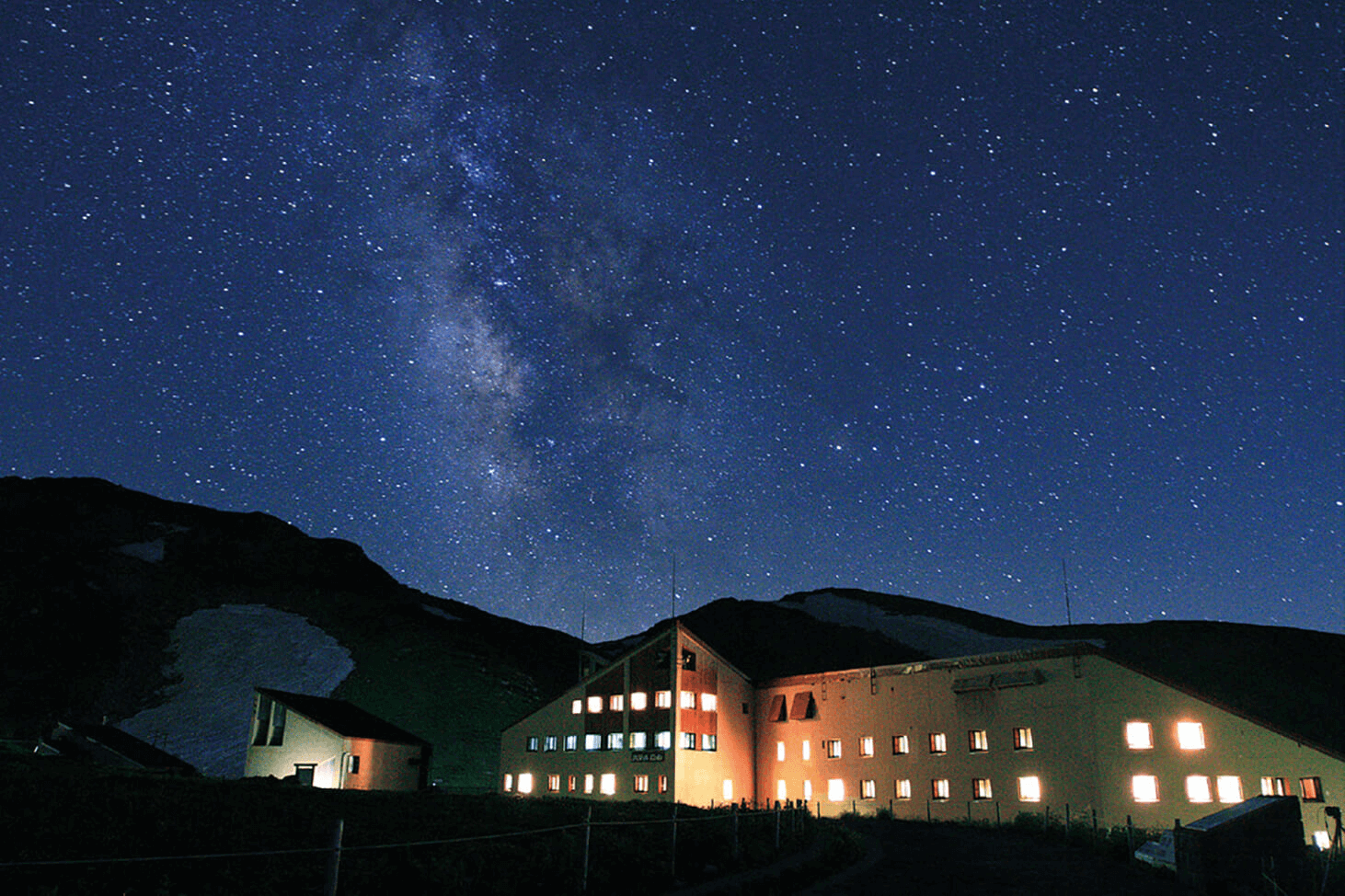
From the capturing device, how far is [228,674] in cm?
8381

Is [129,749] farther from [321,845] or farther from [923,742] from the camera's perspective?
[923,742]

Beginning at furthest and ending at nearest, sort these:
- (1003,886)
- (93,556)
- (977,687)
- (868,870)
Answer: (93,556) < (977,687) < (868,870) < (1003,886)

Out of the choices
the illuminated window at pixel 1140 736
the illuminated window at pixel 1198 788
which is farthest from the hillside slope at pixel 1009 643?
the illuminated window at pixel 1198 788

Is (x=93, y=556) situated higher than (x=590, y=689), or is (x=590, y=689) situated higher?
(x=93, y=556)

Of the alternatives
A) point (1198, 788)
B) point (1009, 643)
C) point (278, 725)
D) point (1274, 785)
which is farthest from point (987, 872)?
point (1009, 643)

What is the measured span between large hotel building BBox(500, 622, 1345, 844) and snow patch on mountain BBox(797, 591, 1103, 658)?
65735mm

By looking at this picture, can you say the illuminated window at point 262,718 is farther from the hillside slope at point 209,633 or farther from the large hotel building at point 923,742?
the large hotel building at point 923,742

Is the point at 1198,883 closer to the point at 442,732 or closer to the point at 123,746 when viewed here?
the point at 123,746

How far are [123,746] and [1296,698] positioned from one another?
112 metres

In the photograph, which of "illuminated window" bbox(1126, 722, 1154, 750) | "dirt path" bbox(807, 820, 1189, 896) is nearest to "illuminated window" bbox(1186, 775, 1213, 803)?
"illuminated window" bbox(1126, 722, 1154, 750)

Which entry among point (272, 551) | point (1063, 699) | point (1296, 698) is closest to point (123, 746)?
point (1063, 699)

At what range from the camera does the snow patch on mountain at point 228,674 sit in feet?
232

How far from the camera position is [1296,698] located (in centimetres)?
9438

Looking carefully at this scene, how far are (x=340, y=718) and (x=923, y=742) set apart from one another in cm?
3918
